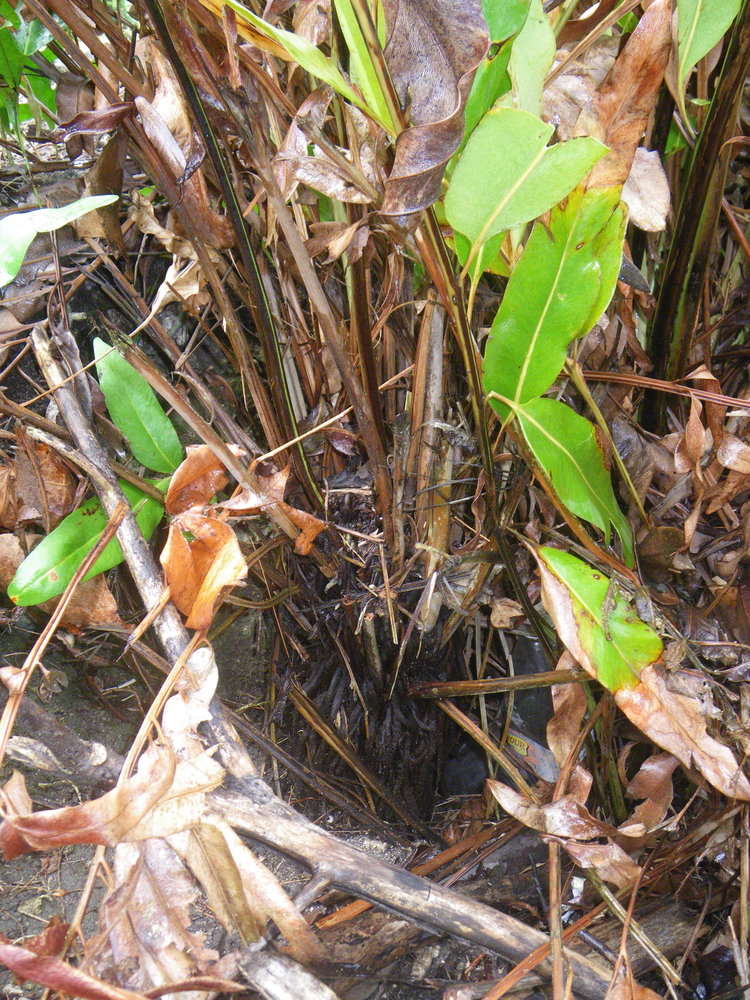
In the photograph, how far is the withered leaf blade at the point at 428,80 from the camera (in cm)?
56

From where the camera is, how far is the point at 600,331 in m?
0.85

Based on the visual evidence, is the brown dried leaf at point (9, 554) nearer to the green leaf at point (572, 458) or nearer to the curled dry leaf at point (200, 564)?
the curled dry leaf at point (200, 564)

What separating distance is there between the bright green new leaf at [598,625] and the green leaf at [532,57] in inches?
17.2

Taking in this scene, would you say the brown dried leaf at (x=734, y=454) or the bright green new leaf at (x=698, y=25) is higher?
the bright green new leaf at (x=698, y=25)

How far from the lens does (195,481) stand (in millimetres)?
801

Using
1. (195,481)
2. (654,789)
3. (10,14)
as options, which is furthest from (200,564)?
(10,14)

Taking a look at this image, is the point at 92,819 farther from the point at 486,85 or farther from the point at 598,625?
the point at 486,85

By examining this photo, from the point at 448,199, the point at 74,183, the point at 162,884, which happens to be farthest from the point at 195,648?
the point at 74,183

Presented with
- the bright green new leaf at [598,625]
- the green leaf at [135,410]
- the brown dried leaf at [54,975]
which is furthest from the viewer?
the green leaf at [135,410]

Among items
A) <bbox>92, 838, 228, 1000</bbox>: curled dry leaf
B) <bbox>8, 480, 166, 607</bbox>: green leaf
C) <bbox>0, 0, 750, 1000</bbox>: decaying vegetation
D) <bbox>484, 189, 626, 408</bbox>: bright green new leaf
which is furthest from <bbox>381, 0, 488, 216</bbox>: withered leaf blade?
<bbox>92, 838, 228, 1000</bbox>: curled dry leaf

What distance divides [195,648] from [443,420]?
1.18ft

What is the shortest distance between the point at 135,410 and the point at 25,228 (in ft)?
0.89

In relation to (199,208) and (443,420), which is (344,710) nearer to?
(443,420)

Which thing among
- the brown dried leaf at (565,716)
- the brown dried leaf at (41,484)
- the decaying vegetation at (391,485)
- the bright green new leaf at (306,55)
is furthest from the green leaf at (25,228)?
the brown dried leaf at (565,716)
